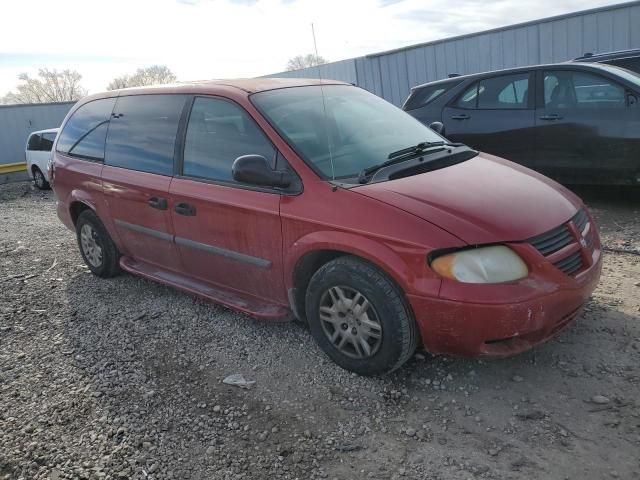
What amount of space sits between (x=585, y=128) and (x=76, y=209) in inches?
209

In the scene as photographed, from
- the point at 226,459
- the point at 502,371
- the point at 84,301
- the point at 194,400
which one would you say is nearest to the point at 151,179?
the point at 84,301

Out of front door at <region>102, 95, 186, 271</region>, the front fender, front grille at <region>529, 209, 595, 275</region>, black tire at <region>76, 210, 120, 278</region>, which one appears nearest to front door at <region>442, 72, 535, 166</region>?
front grille at <region>529, 209, 595, 275</region>

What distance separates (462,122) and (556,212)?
13.3ft

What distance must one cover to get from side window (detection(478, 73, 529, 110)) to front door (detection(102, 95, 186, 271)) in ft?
13.5

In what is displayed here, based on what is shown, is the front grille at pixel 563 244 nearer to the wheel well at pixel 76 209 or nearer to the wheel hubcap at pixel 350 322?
the wheel hubcap at pixel 350 322

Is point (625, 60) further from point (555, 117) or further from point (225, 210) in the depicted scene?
point (225, 210)

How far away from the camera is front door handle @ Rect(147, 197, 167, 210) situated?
3.78 meters

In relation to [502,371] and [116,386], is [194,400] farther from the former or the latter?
[502,371]

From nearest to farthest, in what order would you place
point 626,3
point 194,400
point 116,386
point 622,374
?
point 622,374 < point 194,400 < point 116,386 < point 626,3

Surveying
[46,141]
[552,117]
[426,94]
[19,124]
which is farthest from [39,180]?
[552,117]

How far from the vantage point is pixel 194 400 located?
2.94 metres

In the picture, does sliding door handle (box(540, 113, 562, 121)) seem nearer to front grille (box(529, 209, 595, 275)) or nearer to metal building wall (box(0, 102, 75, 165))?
front grille (box(529, 209, 595, 275))

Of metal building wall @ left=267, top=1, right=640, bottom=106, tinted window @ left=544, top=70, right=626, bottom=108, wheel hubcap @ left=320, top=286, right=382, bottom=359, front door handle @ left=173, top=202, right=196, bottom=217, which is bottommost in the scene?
wheel hubcap @ left=320, top=286, right=382, bottom=359

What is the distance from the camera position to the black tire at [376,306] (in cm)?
266
